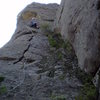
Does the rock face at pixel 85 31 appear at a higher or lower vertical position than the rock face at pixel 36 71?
higher

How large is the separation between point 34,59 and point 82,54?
2.56 metres

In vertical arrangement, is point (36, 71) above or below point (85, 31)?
below

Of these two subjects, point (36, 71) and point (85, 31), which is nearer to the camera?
point (85, 31)

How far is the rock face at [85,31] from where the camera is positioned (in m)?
12.2

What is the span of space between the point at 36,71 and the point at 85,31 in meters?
2.49

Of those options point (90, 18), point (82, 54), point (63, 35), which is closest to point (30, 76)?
point (82, 54)

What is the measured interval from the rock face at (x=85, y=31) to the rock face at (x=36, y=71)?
0.71 m

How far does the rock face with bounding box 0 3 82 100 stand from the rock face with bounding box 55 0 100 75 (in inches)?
27.8

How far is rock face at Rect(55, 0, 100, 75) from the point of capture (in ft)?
40.2

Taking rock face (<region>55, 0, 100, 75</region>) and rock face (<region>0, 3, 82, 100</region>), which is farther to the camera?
rock face (<region>55, 0, 100, 75</region>)

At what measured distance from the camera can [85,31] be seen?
13359 mm

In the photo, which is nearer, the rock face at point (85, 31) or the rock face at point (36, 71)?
the rock face at point (36, 71)

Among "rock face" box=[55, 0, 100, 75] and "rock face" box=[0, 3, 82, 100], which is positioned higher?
"rock face" box=[55, 0, 100, 75]

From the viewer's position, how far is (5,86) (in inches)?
491
